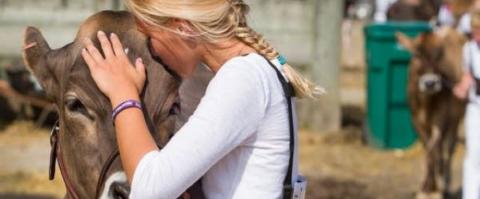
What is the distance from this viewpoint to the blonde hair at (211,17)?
2.79 m

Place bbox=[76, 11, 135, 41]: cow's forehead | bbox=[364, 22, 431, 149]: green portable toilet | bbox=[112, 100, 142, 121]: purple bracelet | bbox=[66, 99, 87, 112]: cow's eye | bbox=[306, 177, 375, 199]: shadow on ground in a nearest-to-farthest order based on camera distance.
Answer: bbox=[112, 100, 142, 121]: purple bracelet < bbox=[66, 99, 87, 112]: cow's eye < bbox=[76, 11, 135, 41]: cow's forehead < bbox=[306, 177, 375, 199]: shadow on ground < bbox=[364, 22, 431, 149]: green portable toilet

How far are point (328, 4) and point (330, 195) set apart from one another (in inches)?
147

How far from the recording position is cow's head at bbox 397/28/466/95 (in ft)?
35.6

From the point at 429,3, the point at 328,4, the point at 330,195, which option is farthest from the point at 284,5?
the point at 330,195

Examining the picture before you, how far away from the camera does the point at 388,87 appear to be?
1312 cm

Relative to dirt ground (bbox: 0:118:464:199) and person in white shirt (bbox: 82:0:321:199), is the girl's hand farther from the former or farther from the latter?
dirt ground (bbox: 0:118:464:199)

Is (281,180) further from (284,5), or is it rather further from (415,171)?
(284,5)

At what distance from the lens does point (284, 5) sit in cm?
1357

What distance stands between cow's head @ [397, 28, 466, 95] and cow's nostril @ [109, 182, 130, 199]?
820 cm

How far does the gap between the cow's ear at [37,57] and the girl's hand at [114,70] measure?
25 cm

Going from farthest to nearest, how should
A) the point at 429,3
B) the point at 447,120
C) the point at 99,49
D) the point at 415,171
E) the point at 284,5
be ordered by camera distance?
the point at 429,3
the point at 284,5
the point at 415,171
the point at 447,120
the point at 99,49

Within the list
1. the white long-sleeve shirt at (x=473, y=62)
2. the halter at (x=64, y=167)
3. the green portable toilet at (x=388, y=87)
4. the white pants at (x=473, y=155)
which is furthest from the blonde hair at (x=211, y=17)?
the green portable toilet at (x=388, y=87)

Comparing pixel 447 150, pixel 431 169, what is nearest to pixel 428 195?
pixel 431 169

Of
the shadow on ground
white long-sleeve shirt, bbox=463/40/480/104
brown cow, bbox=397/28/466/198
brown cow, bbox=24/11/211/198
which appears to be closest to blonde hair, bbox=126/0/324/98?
brown cow, bbox=24/11/211/198
